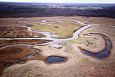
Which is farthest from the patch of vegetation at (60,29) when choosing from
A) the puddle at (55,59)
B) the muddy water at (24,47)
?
the puddle at (55,59)

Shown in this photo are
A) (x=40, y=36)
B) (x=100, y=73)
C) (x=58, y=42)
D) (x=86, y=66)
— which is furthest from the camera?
(x=40, y=36)

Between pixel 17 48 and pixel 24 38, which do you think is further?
pixel 24 38

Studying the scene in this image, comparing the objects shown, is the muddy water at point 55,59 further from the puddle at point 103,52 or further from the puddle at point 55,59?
the puddle at point 103,52

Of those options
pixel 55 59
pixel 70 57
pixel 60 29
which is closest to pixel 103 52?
pixel 70 57

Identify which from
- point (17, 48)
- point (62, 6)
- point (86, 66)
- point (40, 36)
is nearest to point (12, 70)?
point (17, 48)

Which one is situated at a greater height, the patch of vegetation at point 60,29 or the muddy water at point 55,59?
the patch of vegetation at point 60,29

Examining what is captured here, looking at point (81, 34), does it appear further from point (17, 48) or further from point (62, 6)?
point (62, 6)

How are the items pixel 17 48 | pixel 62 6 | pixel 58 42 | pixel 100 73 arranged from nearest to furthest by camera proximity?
pixel 100 73 < pixel 17 48 < pixel 58 42 < pixel 62 6

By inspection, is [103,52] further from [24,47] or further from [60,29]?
[60,29]

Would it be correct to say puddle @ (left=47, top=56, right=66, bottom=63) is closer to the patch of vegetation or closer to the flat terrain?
the flat terrain
